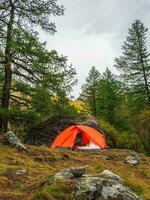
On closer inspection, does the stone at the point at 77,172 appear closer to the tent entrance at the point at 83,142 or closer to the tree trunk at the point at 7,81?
the tent entrance at the point at 83,142

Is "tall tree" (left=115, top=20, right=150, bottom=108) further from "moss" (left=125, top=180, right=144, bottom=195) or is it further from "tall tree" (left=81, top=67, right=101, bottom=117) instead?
"moss" (left=125, top=180, right=144, bottom=195)

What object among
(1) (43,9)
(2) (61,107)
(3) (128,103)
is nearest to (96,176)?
(2) (61,107)

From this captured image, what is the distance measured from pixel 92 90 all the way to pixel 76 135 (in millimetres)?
23094

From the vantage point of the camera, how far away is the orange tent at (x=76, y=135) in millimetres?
19630

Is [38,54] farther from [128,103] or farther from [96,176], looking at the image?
[128,103]

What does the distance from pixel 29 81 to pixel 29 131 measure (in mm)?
2648

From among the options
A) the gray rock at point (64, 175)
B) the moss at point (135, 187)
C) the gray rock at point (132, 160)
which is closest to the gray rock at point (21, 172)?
the gray rock at point (64, 175)

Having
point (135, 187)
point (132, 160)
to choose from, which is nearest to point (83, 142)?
point (132, 160)

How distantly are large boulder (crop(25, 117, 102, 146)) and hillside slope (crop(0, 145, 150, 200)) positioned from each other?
4418mm

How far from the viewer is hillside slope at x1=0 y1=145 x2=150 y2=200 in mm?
7430

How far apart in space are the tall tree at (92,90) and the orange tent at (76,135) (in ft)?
66.1

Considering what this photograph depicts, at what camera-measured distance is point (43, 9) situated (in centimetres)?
2106

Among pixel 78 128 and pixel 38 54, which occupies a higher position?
pixel 38 54

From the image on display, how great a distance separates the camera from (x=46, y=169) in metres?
10.5
